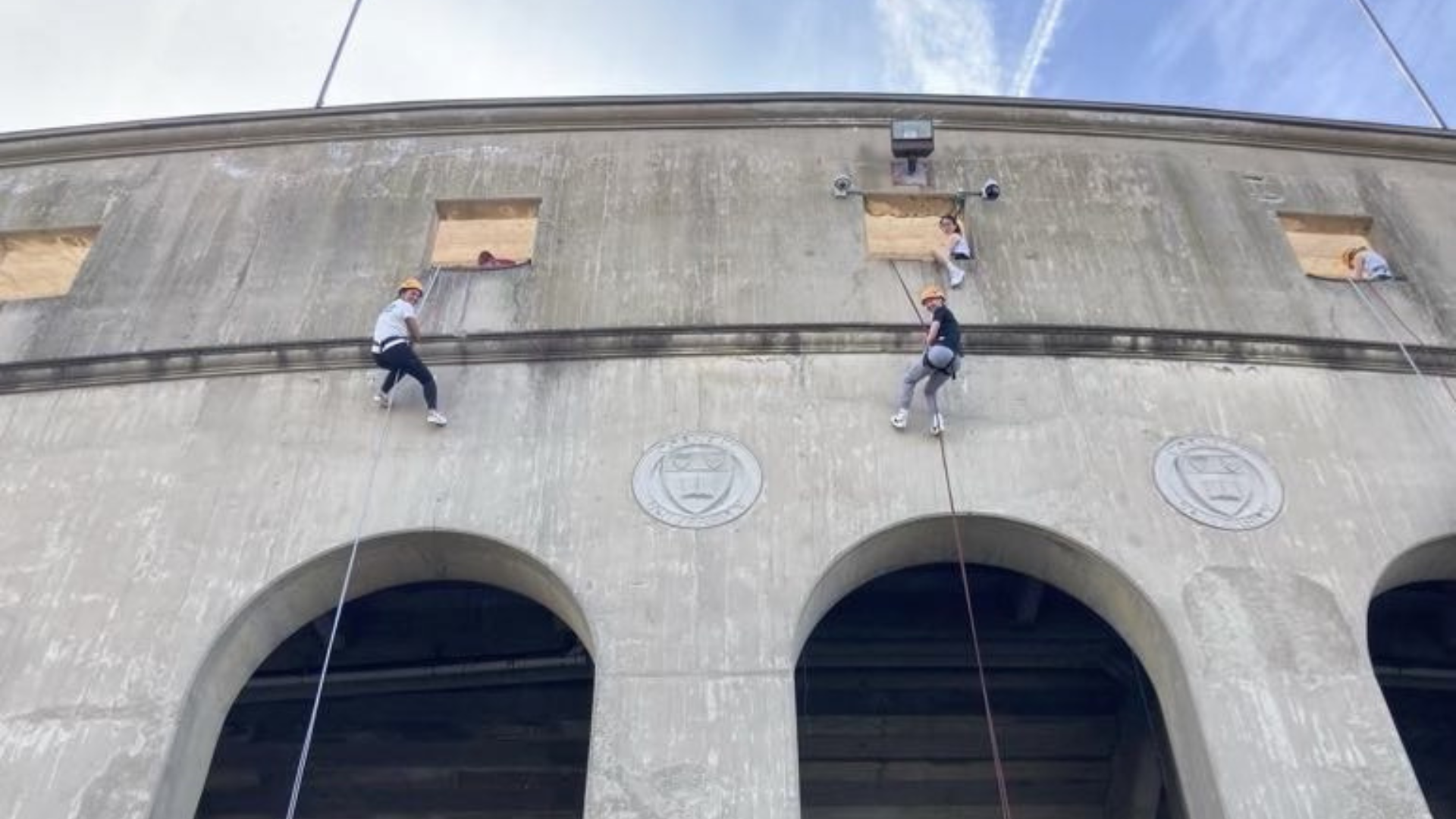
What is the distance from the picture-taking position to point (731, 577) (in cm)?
1133

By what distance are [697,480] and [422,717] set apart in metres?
5.76

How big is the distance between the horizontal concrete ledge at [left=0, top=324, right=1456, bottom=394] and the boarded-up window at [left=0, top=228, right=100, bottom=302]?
242 centimetres

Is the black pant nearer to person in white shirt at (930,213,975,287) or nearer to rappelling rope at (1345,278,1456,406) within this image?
person in white shirt at (930,213,975,287)

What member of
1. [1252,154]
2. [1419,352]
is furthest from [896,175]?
[1419,352]

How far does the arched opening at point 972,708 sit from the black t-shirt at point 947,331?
8.41 ft

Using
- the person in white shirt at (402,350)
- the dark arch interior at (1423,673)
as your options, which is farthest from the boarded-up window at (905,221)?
the dark arch interior at (1423,673)

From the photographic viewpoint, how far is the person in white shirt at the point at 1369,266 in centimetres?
1441

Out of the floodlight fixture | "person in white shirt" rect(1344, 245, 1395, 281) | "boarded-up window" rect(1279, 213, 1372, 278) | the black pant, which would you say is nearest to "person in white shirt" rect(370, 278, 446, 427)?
the black pant

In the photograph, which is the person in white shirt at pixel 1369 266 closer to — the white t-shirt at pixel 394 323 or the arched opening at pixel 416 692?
the arched opening at pixel 416 692

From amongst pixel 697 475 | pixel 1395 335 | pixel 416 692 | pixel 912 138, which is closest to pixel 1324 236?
pixel 1395 335

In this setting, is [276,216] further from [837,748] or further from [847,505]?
[837,748]

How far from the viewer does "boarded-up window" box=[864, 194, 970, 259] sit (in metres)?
15.0

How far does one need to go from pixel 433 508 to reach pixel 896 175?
23.2 ft

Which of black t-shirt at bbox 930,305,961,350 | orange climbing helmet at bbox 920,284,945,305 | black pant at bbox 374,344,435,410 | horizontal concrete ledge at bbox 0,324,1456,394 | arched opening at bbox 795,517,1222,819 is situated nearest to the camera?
black t-shirt at bbox 930,305,961,350
